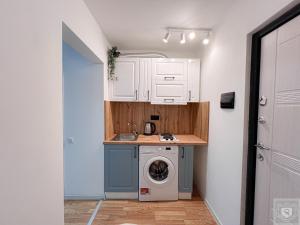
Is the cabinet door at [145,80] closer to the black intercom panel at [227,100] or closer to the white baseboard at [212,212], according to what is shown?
the black intercom panel at [227,100]

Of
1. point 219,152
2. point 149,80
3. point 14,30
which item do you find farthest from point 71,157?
point 14,30

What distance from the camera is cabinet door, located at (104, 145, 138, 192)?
9.20 ft

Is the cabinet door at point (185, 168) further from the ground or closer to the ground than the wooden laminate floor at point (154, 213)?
further from the ground

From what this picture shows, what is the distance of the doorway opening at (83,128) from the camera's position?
108 inches

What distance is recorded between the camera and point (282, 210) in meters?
1.38

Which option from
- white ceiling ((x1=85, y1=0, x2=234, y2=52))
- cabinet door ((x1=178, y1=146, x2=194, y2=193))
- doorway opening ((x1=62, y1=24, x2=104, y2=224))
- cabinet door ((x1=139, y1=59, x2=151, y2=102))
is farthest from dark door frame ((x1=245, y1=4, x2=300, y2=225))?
doorway opening ((x1=62, y1=24, x2=104, y2=224))

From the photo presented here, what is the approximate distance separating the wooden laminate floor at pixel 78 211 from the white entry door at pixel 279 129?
6.54 ft

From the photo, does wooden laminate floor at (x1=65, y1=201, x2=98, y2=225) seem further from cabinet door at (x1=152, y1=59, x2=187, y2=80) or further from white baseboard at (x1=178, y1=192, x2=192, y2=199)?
cabinet door at (x1=152, y1=59, x2=187, y2=80)

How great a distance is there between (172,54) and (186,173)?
2089 millimetres

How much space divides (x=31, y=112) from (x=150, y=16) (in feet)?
5.68

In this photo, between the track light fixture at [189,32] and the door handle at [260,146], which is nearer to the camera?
the door handle at [260,146]

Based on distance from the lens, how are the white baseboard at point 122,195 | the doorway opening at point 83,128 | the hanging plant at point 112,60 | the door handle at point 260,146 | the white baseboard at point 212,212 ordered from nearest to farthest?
the door handle at point 260,146
the white baseboard at point 212,212
the doorway opening at point 83,128
the white baseboard at point 122,195
the hanging plant at point 112,60

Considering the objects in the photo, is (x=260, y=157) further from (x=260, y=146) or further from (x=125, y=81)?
(x=125, y=81)

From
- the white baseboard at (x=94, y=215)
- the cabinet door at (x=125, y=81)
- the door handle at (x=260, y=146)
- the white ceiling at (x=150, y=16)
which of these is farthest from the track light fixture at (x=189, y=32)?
the white baseboard at (x=94, y=215)
